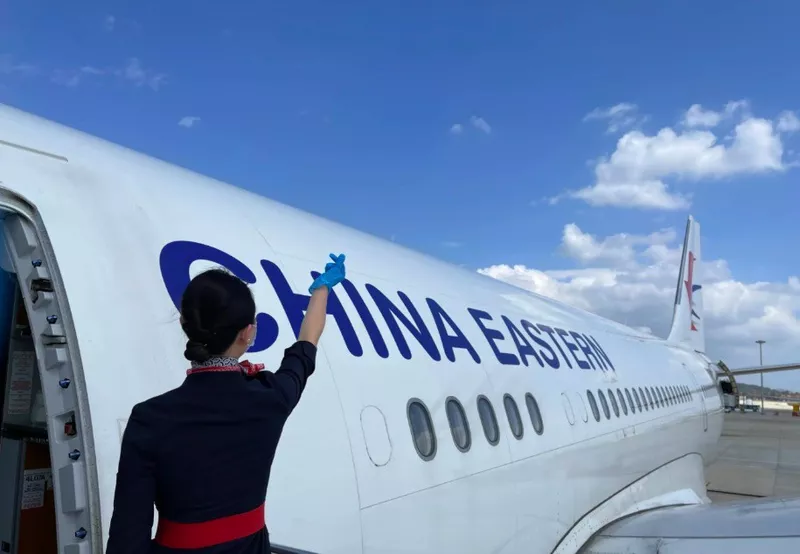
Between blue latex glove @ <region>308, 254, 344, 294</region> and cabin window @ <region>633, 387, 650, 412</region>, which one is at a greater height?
blue latex glove @ <region>308, 254, 344, 294</region>

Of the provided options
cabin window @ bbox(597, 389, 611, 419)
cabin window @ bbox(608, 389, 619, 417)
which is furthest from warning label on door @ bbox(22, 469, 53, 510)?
cabin window @ bbox(608, 389, 619, 417)

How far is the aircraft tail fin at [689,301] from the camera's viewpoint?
1978cm

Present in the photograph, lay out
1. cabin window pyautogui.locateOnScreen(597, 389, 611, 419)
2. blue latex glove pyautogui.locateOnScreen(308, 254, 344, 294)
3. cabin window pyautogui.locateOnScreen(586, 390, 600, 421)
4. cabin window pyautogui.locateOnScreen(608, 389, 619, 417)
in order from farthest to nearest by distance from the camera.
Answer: cabin window pyautogui.locateOnScreen(608, 389, 619, 417)
cabin window pyautogui.locateOnScreen(597, 389, 611, 419)
cabin window pyautogui.locateOnScreen(586, 390, 600, 421)
blue latex glove pyautogui.locateOnScreen(308, 254, 344, 294)

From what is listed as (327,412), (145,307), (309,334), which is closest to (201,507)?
(309,334)

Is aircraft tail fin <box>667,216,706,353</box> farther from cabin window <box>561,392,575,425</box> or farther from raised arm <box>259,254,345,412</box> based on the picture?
raised arm <box>259,254,345,412</box>

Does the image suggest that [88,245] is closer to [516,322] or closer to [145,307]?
[145,307]

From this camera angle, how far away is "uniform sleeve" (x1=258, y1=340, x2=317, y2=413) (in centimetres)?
177

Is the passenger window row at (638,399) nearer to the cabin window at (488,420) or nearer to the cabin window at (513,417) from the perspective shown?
the cabin window at (513,417)

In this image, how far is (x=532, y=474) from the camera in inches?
194

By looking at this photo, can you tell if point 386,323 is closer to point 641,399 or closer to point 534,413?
point 534,413

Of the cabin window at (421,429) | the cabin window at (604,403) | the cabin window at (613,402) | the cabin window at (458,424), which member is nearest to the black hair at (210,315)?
the cabin window at (421,429)

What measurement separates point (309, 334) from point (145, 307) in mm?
892

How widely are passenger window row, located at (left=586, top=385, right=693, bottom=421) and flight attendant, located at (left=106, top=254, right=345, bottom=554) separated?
18.7 ft

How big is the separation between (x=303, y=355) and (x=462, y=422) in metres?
2.50
